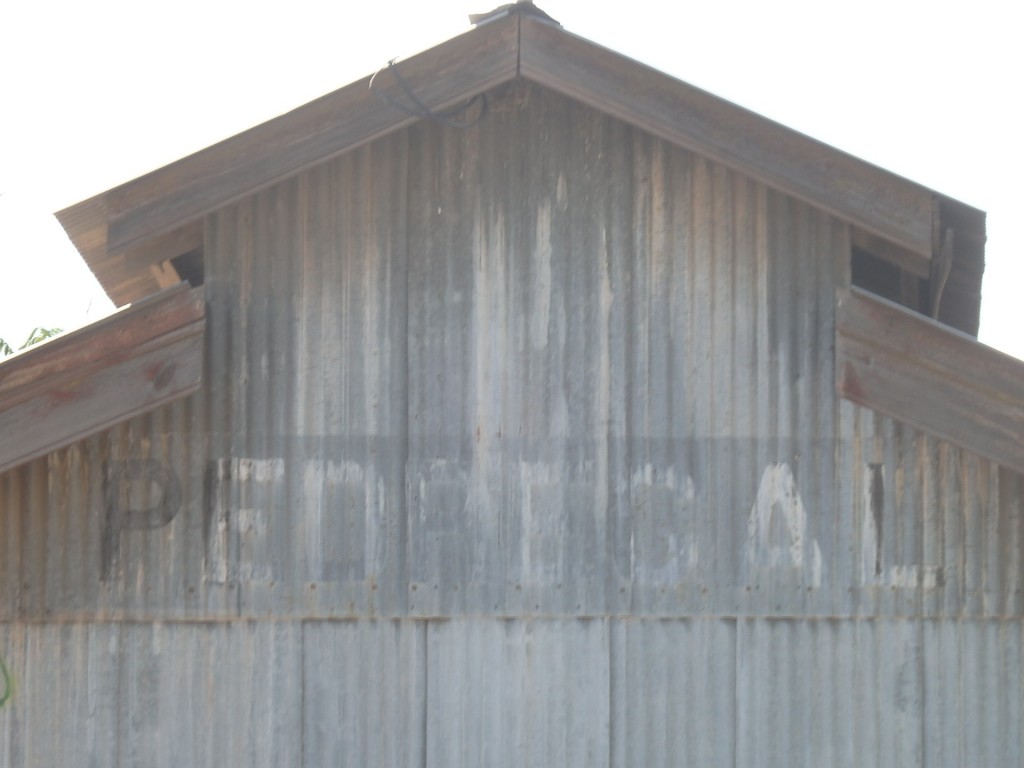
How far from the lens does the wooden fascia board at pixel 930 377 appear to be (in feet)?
20.5

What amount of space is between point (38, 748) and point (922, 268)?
15.7 ft

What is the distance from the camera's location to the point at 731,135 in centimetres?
638

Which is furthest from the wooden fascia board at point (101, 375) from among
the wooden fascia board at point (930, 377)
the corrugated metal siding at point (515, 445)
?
the wooden fascia board at point (930, 377)

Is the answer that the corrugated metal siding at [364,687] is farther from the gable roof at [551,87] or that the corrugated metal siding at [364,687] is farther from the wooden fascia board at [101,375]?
the gable roof at [551,87]

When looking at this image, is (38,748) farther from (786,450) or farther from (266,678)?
(786,450)

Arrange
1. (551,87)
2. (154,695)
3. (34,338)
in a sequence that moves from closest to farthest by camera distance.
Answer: (551,87) → (154,695) → (34,338)

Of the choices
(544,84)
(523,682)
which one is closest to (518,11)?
(544,84)

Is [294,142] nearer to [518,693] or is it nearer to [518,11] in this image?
[518,11]

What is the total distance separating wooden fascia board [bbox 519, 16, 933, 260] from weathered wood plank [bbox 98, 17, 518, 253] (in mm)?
204

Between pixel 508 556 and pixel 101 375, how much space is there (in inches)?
79.7

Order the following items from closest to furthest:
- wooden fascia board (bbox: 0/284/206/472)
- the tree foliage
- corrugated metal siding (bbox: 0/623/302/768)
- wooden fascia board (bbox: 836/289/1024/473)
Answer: wooden fascia board (bbox: 0/284/206/472), wooden fascia board (bbox: 836/289/1024/473), corrugated metal siding (bbox: 0/623/302/768), the tree foliage

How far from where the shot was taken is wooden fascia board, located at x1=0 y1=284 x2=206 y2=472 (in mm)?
6141

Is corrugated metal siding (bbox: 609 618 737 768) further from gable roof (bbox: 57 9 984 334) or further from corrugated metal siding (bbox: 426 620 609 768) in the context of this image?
gable roof (bbox: 57 9 984 334)

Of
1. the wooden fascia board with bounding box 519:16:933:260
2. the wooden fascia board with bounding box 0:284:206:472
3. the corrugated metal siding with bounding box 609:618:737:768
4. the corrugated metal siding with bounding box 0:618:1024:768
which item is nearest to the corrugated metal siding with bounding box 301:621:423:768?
the corrugated metal siding with bounding box 0:618:1024:768
